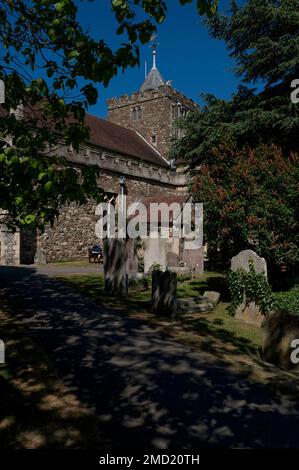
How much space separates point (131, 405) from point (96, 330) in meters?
2.71

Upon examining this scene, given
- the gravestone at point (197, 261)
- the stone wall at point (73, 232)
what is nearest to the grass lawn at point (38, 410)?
the gravestone at point (197, 261)

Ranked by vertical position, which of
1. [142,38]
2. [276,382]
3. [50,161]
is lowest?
[276,382]

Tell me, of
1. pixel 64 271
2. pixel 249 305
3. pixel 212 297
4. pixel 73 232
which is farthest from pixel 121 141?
pixel 249 305

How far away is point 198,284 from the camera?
46.4 feet

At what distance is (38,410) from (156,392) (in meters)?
1.21

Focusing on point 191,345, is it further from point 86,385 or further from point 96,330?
point 86,385

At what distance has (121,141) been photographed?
99.0 ft

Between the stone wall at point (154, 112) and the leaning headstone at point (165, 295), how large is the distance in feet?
86.9

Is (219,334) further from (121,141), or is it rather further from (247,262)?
(121,141)

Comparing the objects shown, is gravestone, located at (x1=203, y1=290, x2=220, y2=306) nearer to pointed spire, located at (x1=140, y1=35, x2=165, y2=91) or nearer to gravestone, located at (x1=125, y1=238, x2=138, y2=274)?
gravestone, located at (x1=125, y1=238, x2=138, y2=274)

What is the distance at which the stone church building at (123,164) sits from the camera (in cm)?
1966

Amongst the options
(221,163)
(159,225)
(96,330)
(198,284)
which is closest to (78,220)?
(159,225)

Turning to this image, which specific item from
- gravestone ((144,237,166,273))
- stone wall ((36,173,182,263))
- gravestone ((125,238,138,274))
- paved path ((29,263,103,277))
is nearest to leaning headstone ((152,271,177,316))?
gravestone ((125,238,138,274))

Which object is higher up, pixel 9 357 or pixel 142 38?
pixel 142 38
